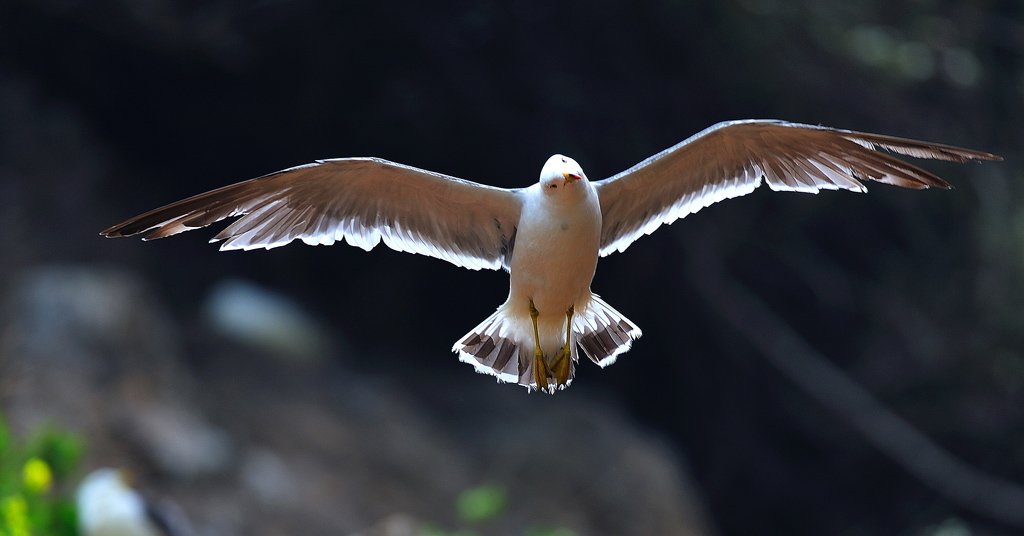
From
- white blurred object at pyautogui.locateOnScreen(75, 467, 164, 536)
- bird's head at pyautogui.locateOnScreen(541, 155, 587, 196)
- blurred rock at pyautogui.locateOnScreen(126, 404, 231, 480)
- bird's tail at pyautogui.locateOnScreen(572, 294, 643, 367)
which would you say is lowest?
white blurred object at pyautogui.locateOnScreen(75, 467, 164, 536)

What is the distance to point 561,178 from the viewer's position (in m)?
2.72

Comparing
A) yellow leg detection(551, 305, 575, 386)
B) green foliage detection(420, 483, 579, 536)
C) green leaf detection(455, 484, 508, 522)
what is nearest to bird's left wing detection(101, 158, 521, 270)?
yellow leg detection(551, 305, 575, 386)

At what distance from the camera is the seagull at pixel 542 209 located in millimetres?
2816

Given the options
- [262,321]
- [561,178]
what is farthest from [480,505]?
[561,178]

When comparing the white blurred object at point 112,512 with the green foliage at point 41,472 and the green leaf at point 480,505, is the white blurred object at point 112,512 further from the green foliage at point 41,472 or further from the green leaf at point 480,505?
the green leaf at point 480,505

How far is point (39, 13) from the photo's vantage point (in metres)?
6.86

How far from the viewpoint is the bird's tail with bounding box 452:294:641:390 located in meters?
3.21

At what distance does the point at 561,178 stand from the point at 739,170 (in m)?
0.87

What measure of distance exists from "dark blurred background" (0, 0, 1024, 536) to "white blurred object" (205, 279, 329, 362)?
0.38ft

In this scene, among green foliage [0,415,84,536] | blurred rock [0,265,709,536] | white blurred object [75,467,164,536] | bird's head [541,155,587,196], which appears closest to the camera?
bird's head [541,155,587,196]

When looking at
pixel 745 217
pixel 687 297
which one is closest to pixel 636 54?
pixel 745 217

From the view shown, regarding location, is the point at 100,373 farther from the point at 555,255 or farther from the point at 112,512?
the point at 555,255

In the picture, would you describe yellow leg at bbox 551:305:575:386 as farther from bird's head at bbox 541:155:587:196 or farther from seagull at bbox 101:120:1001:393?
bird's head at bbox 541:155:587:196

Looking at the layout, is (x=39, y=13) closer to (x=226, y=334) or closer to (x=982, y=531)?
(x=226, y=334)
